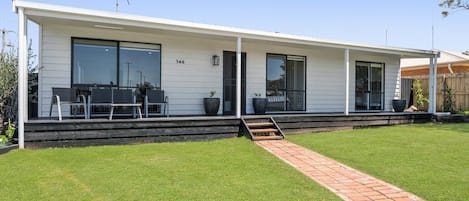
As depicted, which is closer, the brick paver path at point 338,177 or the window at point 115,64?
the brick paver path at point 338,177

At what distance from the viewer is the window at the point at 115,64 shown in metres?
8.33

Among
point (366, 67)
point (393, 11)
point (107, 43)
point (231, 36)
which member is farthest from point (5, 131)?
point (393, 11)

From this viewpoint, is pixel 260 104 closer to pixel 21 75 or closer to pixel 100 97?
pixel 100 97

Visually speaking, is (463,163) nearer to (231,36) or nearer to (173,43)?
(231,36)

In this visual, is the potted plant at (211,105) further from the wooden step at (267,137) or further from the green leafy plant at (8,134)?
the green leafy plant at (8,134)

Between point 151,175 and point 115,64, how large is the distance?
4611 millimetres

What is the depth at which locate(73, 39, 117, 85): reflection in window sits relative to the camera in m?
8.29

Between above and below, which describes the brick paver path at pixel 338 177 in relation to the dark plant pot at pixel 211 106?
below

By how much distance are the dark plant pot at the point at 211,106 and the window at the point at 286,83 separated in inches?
78.1

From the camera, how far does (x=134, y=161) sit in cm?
563

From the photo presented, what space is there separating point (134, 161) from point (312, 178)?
2730 mm

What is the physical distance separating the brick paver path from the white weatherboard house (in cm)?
226

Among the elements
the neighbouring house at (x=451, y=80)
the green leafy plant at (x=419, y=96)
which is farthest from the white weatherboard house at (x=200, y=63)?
the neighbouring house at (x=451, y=80)

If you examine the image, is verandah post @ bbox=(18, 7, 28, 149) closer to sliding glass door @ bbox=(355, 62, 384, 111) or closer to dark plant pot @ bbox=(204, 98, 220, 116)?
dark plant pot @ bbox=(204, 98, 220, 116)
